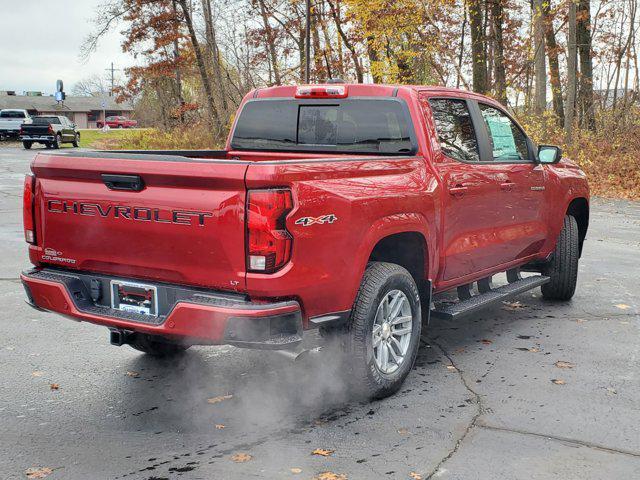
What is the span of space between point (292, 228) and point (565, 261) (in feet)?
14.1

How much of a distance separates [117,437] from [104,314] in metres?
0.69

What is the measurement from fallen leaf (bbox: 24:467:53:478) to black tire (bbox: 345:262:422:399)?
176cm

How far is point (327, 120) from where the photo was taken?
562cm

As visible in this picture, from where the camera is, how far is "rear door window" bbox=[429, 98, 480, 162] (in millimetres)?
5508

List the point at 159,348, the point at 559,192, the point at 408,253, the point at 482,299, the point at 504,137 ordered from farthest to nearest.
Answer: the point at 559,192 < the point at 504,137 < the point at 482,299 < the point at 159,348 < the point at 408,253

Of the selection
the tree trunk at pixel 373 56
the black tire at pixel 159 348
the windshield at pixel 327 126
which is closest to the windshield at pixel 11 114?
the tree trunk at pixel 373 56

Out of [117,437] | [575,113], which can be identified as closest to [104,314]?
[117,437]

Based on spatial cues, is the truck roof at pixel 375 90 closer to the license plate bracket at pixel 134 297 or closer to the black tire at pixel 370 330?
the black tire at pixel 370 330

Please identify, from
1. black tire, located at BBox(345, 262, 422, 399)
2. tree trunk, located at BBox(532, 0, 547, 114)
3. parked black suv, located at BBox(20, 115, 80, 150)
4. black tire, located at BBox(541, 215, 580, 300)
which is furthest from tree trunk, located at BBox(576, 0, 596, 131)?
parked black suv, located at BBox(20, 115, 80, 150)

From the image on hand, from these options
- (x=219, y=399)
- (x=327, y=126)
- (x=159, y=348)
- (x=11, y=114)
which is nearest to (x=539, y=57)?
(x=327, y=126)

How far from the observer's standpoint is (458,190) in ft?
17.6

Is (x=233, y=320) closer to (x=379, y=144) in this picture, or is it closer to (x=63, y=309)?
(x=63, y=309)

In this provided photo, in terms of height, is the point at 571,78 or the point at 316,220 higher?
the point at 571,78

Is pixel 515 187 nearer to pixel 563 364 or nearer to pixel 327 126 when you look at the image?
pixel 563 364
